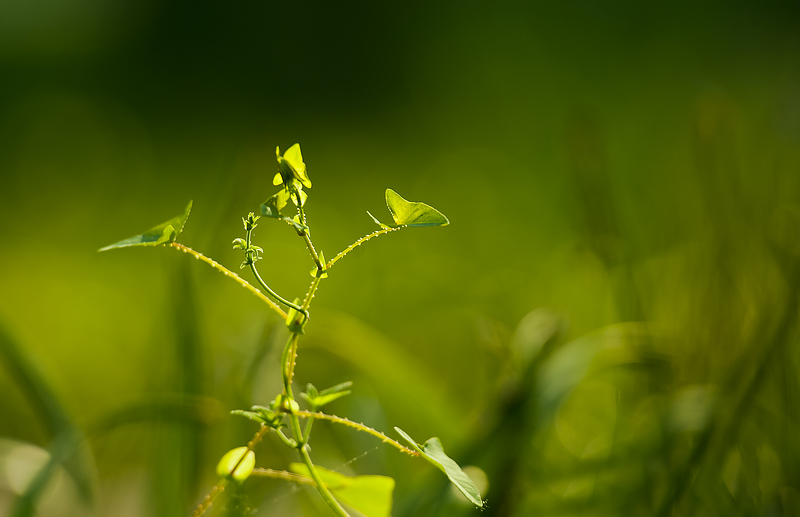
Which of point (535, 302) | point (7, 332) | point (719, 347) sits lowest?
point (535, 302)

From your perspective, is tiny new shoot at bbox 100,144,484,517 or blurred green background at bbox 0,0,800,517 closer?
tiny new shoot at bbox 100,144,484,517

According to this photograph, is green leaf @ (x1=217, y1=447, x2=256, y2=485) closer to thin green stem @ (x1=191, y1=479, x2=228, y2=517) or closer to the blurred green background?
thin green stem @ (x1=191, y1=479, x2=228, y2=517)

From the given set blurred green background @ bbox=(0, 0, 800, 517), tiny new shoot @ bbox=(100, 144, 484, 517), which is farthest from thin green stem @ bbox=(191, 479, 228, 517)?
blurred green background @ bbox=(0, 0, 800, 517)

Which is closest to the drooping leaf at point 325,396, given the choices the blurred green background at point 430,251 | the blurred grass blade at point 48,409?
the blurred green background at point 430,251

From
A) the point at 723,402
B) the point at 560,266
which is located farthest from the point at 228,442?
the point at 560,266

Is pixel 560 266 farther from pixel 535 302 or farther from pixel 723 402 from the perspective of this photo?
pixel 723 402
